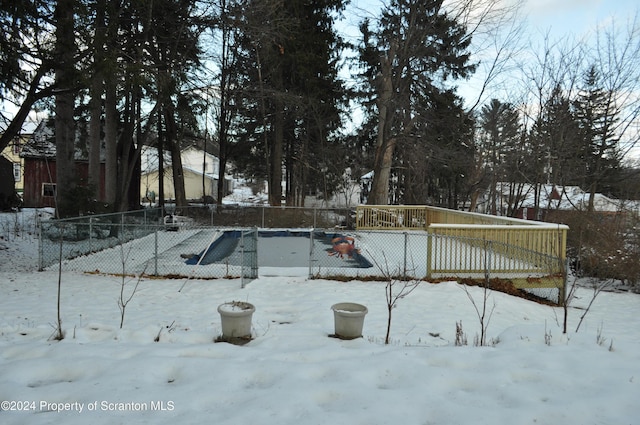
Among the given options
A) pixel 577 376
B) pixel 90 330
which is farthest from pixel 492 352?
pixel 90 330

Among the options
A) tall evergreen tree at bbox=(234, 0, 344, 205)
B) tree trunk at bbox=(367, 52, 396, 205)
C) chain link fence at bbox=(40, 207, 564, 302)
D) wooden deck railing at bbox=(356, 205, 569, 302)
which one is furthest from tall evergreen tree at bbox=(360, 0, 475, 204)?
wooden deck railing at bbox=(356, 205, 569, 302)

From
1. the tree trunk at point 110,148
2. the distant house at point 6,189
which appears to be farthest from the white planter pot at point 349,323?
the distant house at point 6,189

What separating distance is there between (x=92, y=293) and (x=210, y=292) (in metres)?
1.98

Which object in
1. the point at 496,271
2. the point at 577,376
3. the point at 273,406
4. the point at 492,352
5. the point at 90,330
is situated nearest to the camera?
the point at 273,406

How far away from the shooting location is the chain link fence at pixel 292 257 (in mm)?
7934

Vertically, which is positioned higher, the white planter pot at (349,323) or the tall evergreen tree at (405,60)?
the tall evergreen tree at (405,60)

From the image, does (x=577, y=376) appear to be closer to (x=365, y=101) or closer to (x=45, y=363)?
(x=45, y=363)

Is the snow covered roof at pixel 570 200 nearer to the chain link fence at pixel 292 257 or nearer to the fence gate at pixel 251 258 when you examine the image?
the chain link fence at pixel 292 257

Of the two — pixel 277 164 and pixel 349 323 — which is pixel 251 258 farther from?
pixel 277 164

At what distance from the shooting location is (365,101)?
861 inches

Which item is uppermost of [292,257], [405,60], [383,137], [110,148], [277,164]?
[405,60]

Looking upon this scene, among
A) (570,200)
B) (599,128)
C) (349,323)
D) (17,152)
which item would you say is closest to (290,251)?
(349,323)

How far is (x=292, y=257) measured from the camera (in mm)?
11219

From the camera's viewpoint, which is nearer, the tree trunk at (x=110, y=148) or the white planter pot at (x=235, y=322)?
the white planter pot at (x=235, y=322)
